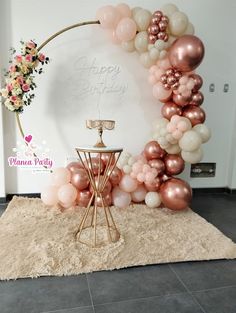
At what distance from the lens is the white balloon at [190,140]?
2320mm

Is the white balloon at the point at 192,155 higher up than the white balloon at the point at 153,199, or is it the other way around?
the white balloon at the point at 192,155

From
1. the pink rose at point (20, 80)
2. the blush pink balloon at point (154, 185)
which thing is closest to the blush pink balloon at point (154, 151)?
the blush pink balloon at point (154, 185)

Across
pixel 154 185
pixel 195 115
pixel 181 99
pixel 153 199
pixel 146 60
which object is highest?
pixel 146 60

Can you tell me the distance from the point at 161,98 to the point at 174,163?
0.65 metres

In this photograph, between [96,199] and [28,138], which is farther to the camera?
[28,138]

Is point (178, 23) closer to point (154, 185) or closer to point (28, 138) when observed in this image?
point (154, 185)

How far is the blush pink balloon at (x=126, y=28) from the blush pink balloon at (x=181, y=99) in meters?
0.70

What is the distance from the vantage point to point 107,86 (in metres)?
2.80

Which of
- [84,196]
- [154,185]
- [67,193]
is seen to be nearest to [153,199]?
[154,185]

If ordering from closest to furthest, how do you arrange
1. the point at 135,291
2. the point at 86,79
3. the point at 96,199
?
the point at 135,291 < the point at 96,199 < the point at 86,79

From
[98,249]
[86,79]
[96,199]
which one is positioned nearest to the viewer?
[98,249]

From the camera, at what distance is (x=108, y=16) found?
2.39 meters

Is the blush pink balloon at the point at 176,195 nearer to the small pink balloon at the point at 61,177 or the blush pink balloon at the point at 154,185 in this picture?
the blush pink balloon at the point at 154,185

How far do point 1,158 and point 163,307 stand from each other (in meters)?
2.10
